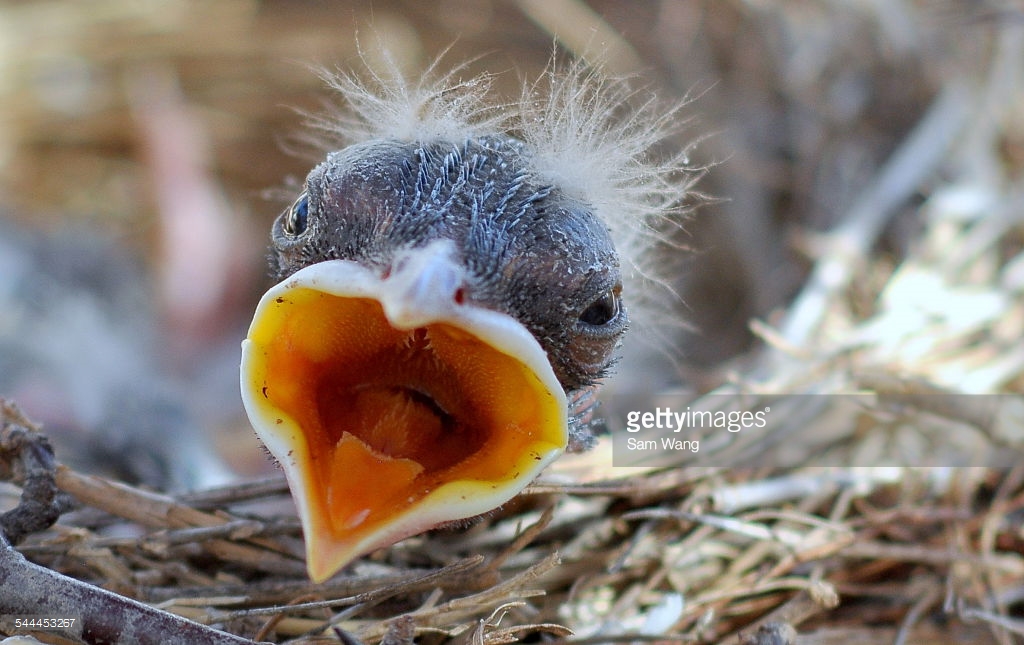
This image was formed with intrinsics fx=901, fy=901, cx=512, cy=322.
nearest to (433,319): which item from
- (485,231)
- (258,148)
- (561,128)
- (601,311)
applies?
(485,231)

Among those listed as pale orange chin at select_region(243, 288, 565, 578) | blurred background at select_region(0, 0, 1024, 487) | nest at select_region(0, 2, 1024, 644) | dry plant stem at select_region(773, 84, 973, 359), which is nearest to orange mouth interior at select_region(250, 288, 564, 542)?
pale orange chin at select_region(243, 288, 565, 578)

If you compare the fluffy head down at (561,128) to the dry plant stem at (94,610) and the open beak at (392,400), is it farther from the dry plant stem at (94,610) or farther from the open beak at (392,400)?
the dry plant stem at (94,610)

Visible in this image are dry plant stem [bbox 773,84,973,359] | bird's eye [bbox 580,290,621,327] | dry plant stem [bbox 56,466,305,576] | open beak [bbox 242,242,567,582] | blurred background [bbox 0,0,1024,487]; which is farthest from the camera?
blurred background [bbox 0,0,1024,487]

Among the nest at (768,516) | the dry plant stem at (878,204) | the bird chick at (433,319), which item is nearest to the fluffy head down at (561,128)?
the bird chick at (433,319)

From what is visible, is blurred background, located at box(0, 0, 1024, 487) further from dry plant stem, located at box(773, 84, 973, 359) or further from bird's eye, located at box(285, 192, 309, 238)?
bird's eye, located at box(285, 192, 309, 238)

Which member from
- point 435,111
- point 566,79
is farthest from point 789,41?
point 435,111
